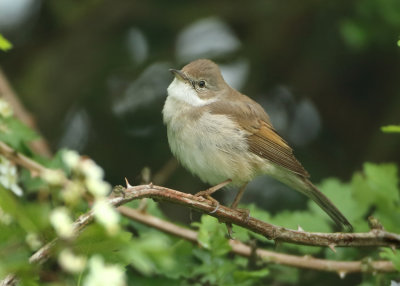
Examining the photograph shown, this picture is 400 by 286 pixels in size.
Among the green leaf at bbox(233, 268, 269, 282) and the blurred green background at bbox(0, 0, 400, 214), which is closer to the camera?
the green leaf at bbox(233, 268, 269, 282)

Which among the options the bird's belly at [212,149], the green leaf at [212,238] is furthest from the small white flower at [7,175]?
the bird's belly at [212,149]

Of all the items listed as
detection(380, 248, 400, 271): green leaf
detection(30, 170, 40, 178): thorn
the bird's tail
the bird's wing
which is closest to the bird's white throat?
the bird's wing

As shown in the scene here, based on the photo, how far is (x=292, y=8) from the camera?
21.2 feet

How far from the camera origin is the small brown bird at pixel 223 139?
14.0 feet

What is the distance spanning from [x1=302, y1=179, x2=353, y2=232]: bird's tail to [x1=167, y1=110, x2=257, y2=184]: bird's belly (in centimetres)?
46

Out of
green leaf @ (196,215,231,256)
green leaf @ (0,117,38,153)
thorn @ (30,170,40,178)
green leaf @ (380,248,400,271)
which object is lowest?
thorn @ (30,170,40,178)

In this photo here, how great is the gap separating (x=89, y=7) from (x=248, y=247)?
389 cm

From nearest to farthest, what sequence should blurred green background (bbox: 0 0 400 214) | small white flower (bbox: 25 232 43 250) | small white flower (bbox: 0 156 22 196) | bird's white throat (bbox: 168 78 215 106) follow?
small white flower (bbox: 25 232 43 250) → small white flower (bbox: 0 156 22 196) → bird's white throat (bbox: 168 78 215 106) → blurred green background (bbox: 0 0 400 214)

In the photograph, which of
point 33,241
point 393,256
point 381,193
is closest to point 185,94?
point 381,193

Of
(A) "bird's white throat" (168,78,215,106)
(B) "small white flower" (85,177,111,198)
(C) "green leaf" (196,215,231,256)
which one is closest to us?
(B) "small white flower" (85,177,111,198)

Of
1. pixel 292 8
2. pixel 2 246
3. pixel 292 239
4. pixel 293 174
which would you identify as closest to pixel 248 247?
pixel 292 239

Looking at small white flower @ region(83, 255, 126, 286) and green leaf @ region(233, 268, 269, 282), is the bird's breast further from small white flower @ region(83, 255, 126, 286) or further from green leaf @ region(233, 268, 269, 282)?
small white flower @ region(83, 255, 126, 286)

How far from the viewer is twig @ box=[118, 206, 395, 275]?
11.4 feet

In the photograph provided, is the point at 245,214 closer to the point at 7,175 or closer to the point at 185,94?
the point at 7,175
